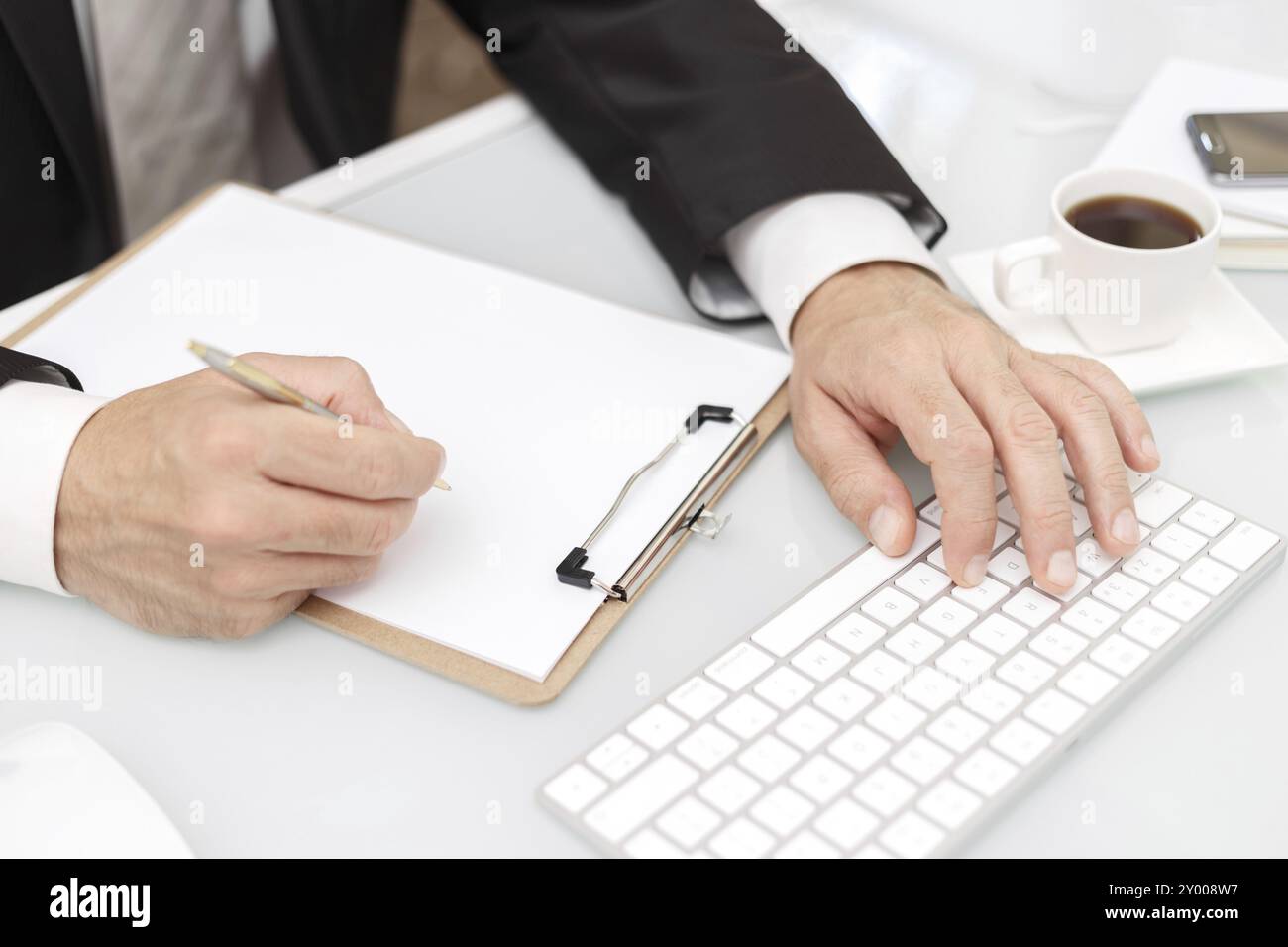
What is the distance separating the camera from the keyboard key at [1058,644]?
0.58 metres

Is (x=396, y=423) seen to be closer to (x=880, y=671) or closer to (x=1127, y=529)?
(x=880, y=671)

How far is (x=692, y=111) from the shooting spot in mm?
928

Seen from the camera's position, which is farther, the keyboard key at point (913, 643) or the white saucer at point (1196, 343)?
the white saucer at point (1196, 343)

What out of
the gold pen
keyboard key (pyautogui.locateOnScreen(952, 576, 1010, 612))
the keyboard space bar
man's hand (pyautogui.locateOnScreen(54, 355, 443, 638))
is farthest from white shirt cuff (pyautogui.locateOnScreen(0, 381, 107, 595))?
keyboard key (pyautogui.locateOnScreen(952, 576, 1010, 612))

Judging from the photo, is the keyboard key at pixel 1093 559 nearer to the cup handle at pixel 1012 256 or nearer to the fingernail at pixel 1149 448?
the fingernail at pixel 1149 448

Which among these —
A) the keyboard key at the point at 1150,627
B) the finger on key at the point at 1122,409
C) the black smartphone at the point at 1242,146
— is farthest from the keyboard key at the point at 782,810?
the black smartphone at the point at 1242,146

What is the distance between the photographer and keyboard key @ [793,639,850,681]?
1.87 feet

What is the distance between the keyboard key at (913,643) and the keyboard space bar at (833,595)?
0.03 m

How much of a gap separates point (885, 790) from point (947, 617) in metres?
0.12

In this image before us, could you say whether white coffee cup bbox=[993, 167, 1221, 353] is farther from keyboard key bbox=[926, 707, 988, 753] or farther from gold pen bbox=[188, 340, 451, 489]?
gold pen bbox=[188, 340, 451, 489]

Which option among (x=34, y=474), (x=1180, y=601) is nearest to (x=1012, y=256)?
(x=1180, y=601)

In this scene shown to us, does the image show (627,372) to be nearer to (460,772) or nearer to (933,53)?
(460,772)

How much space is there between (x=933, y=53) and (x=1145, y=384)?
508mm
